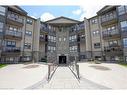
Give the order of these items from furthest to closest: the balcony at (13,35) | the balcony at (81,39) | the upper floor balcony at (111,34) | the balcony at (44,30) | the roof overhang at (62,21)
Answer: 1. the roof overhang at (62,21)
2. the balcony at (44,30)
3. the balcony at (81,39)
4. the upper floor balcony at (111,34)
5. the balcony at (13,35)

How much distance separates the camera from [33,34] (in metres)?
16.5

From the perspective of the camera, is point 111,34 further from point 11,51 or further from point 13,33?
point 11,51

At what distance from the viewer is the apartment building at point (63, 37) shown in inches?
498

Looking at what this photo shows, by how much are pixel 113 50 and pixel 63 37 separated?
376 inches

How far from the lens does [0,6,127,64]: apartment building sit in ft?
41.5

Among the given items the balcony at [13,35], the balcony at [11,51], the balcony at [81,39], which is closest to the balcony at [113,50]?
the balcony at [81,39]

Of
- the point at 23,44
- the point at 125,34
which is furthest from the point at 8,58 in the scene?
the point at 125,34

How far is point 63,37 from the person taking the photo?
19672 millimetres

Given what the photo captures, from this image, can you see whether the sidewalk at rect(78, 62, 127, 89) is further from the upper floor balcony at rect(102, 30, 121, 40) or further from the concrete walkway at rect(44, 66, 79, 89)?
the upper floor balcony at rect(102, 30, 121, 40)

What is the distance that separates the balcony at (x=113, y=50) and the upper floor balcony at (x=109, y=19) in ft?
10.7

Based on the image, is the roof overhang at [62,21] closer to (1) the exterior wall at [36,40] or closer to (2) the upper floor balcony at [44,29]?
(2) the upper floor balcony at [44,29]

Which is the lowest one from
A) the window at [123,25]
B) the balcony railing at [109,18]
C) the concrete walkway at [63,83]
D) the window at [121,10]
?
the concrete walkway at [63,83]
